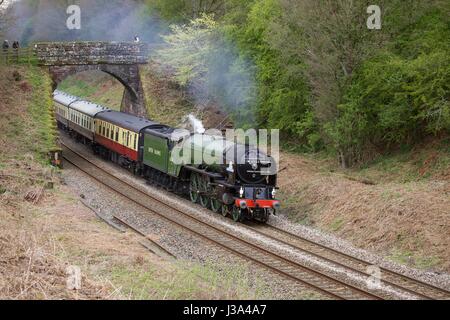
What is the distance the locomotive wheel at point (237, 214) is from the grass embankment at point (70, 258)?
472cm

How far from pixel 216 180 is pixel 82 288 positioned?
37.7 ft

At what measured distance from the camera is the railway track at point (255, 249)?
14.2m

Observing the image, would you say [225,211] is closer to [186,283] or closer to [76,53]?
[186,283]

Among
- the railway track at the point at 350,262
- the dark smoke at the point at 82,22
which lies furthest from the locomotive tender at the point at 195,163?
the dark smoke at the point at 82,22

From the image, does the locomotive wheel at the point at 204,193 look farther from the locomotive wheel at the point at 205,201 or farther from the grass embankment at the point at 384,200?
the grass embankment at the point at 384,200

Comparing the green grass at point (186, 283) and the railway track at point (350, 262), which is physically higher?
the green grass at point (186, 283)

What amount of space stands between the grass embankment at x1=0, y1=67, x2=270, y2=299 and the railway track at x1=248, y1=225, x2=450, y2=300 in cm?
301

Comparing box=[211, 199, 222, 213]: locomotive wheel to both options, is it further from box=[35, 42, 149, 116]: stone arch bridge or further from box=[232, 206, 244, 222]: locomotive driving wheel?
box=[35, 42, 149, 116]: stone arch bridge

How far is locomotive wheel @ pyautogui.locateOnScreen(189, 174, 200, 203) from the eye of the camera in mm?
24750

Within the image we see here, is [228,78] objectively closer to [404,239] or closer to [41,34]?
[404,239]

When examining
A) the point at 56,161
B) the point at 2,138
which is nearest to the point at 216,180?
the point at 56,161

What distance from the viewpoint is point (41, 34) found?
58.9m

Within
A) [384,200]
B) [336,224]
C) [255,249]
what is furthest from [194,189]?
[384,200]

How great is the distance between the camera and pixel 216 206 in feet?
76.9
